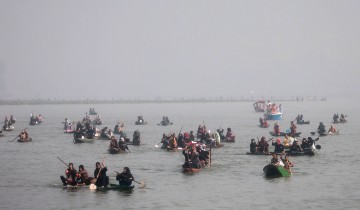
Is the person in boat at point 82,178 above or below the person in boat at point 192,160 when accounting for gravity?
below

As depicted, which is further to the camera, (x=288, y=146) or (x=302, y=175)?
(x=288, y=146)

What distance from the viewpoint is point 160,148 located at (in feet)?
258

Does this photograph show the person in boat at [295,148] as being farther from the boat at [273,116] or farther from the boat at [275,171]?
the boat at [273,116]

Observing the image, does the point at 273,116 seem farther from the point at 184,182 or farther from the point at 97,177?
the point at 97,177

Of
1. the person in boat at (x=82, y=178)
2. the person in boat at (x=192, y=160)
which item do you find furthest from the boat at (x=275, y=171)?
the person in boat at (x=82, y=178)

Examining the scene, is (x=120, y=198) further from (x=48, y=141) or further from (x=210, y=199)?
(x=48, y=141)

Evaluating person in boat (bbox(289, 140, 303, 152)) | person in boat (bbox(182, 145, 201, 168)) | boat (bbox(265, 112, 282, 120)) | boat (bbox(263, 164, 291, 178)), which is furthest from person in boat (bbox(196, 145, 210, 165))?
boat (bbox(265, 112, 282, 120))

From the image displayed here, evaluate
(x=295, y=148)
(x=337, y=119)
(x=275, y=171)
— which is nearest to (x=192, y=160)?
(x=275, y=171)

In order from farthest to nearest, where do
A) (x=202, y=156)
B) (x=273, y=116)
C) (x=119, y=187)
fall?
(x=273, y=116), (x=202, y=156), (x=119, y=187)

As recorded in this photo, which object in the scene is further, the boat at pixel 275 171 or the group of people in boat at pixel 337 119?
the group of people in boat at pixel 337 119

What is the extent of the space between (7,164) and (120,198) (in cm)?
2289

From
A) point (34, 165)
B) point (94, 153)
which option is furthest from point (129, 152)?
point (34, 165)

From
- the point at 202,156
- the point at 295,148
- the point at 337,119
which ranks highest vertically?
the point at 337,119

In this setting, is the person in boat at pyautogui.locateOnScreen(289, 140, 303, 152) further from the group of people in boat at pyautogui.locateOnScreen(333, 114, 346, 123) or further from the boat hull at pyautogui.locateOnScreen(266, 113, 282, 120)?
the boat hull at pyautogui.locateOnScreen(266, 113, 282, 120)
